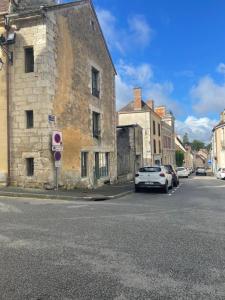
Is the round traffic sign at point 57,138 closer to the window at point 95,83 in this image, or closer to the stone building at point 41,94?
the stone building at point 41,94

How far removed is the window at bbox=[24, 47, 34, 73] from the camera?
16203mm

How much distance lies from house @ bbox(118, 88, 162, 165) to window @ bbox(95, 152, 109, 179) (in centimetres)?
1866

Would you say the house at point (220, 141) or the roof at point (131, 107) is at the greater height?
the roof at point (131, 107)

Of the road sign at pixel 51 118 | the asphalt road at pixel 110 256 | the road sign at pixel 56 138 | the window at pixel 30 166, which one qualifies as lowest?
the asphalt road at pixel 110 256

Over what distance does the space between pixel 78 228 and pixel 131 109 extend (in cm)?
3908

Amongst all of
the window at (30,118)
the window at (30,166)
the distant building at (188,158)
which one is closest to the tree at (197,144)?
the distant building at (188,158)

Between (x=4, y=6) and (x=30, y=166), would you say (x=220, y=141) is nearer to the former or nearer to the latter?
(x=30, y=166)

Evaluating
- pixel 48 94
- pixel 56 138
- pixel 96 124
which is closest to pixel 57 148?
pixel 56 138

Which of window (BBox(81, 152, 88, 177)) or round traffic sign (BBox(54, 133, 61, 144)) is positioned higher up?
round traffic sign (BBox(54, 133, 61, 144))

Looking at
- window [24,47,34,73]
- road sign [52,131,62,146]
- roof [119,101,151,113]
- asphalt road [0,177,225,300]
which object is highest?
roof [119,101,151,113]

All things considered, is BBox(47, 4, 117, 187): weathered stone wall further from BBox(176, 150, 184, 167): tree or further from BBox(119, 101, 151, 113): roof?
BBox(176, 150, 184, 167): tree

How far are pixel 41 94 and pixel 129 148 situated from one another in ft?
54.7

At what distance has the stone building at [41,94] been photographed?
51.5 feet

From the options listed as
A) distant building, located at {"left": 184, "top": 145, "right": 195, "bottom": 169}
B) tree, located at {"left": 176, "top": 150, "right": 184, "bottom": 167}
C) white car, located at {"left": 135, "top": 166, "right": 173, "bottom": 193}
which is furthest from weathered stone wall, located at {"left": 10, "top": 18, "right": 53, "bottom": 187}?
distant building, located at {"left": 184, "top": 145, "right": 195, "bottom": 169}
